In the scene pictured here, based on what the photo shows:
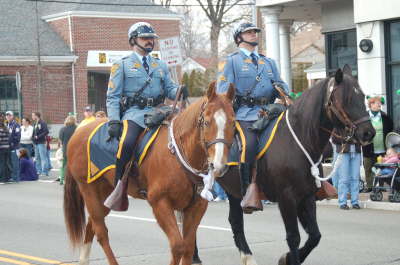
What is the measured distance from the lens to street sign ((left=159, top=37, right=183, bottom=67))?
62.6 feet

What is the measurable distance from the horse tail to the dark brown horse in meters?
1.93

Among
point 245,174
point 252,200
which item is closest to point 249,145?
point 245,174

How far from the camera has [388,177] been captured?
14.5 m

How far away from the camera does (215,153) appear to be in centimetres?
653

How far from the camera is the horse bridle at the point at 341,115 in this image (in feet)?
24.6

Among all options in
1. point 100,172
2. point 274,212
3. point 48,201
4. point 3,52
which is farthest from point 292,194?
point 3,52

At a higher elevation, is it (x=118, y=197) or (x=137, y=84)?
(x=137, y=84)

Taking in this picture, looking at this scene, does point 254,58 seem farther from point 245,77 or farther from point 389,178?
point 389,178

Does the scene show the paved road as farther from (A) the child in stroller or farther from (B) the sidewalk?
(A) the child in stroller

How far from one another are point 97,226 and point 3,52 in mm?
35493

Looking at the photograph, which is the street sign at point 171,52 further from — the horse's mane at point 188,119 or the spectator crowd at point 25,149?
the horse's mane at point 188,119

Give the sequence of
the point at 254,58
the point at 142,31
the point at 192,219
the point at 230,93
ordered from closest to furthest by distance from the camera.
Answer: the point at 230,93
the point at 192,219
the point at 142,31
the point at 254,58

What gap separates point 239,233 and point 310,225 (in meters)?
0.99

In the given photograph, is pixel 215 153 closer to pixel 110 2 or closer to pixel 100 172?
pixel 100 172
